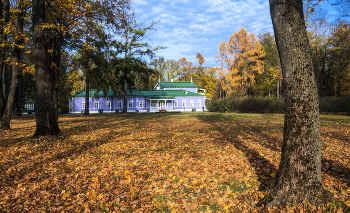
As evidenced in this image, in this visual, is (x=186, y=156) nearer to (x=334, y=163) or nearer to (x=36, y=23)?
(x=334, y=163)

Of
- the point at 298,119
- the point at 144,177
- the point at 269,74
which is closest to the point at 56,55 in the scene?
the point at 144,177

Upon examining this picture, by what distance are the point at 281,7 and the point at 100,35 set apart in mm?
10239

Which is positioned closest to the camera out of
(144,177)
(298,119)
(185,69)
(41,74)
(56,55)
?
→ (298,119)

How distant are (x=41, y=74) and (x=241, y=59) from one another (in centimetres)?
3760

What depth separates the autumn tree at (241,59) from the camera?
39562mm

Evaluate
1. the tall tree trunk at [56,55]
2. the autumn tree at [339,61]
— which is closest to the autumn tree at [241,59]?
the autumn tree at [339,61]

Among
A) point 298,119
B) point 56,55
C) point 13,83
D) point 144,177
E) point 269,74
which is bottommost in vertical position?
point 144,177

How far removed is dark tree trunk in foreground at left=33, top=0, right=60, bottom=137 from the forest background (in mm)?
653

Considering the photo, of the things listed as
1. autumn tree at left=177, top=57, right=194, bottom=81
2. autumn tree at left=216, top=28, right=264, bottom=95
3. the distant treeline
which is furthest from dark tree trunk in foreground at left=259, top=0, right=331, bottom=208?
autumn tree at left=177, top=57, right=194, bottom=81

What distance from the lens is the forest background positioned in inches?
418

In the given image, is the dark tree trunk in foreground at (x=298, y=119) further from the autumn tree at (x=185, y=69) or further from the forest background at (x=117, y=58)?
the autumn tree at (x=185, y=69)

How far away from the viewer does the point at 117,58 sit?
1177 inches

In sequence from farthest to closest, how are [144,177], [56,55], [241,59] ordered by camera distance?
[241,59]
[56,55]
[144,177]

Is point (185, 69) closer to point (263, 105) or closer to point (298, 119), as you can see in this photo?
point (263, 105)
